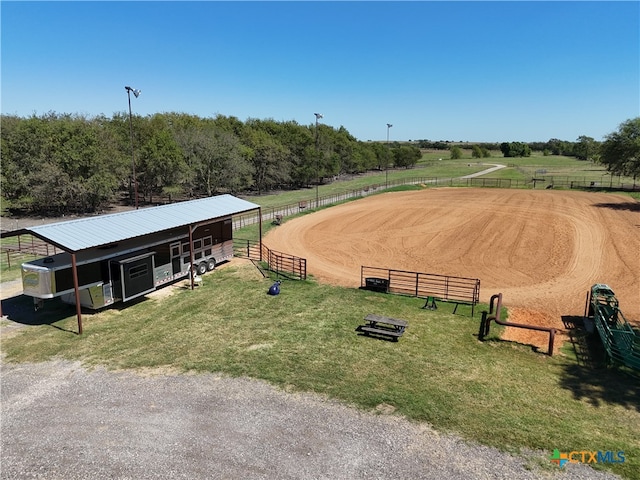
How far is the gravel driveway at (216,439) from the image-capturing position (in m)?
8.57

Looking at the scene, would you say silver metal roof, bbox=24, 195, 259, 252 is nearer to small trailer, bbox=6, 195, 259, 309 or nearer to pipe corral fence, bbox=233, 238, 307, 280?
small trailer, bbox=6, 195, 259, 309

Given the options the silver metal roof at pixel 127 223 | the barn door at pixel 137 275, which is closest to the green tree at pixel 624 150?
the silver metal roof at pixel 127 223

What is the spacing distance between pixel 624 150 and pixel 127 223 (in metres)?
63.3

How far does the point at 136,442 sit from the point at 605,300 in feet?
61.1

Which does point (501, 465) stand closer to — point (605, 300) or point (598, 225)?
point (605, 300)

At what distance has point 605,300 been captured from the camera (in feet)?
59.1

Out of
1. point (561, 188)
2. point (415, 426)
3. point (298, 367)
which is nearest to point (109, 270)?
point (298, 367)

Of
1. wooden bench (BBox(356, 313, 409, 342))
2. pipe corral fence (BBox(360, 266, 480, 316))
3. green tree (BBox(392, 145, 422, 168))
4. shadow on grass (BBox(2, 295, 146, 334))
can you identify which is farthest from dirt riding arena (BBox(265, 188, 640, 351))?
green tree (BBox(392, 145, 422, 168))

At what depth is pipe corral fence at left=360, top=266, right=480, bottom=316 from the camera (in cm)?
2016

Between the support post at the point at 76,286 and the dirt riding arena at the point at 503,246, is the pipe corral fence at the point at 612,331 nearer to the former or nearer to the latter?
the dirt riding arena at the point at 503,246

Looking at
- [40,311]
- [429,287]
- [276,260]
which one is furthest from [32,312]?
[429,287]

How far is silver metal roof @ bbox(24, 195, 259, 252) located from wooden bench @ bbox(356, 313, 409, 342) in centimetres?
1044

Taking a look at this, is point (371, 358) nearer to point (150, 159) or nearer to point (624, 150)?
point (150, 159)

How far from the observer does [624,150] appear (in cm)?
5647
